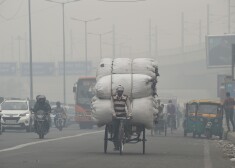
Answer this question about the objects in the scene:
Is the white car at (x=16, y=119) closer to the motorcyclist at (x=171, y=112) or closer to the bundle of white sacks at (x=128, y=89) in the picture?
the motorcyclist at (x=171, y=112)

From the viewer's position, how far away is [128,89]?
22109 mm

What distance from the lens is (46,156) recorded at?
798 inches

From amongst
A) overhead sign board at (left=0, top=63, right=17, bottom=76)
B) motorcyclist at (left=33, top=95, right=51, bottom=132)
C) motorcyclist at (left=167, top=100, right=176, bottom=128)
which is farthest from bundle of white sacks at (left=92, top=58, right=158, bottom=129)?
overhead sign board at (left=0, top=63, right=17, bottom=76)

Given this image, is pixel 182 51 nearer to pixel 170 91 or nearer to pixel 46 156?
pixel 170 91

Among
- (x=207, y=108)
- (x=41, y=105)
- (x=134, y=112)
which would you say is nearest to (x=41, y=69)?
(x=207, y=108)

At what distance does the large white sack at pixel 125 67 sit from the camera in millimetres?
22562

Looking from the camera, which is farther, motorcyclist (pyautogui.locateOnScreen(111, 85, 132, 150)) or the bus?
the bus

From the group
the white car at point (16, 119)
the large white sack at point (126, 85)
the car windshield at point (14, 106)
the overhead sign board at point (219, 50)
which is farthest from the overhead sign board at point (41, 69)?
the large white sack at point (126, 85)

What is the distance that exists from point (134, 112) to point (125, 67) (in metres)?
1.29

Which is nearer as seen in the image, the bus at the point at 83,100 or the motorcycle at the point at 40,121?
the motorcycle at the point at 40,121

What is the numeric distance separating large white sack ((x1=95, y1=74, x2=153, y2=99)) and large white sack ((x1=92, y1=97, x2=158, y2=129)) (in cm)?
15

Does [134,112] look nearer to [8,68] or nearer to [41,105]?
[41,105]

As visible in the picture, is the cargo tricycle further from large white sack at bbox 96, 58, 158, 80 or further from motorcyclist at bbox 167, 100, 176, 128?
motorcyclist at bbox 167, 100, 176, 128

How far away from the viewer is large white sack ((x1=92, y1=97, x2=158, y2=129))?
2170cm
